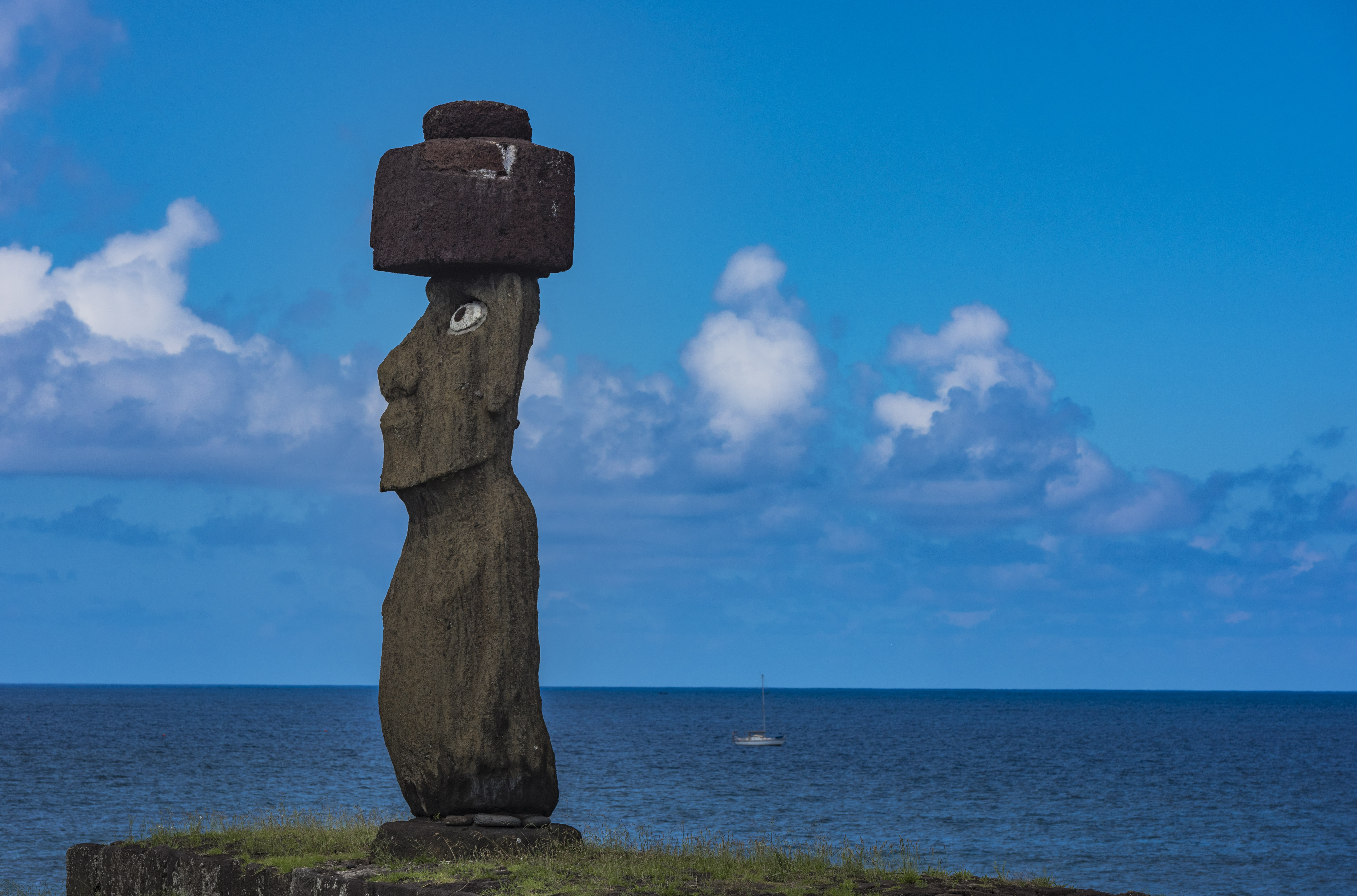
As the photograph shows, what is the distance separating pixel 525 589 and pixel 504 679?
2.94ft

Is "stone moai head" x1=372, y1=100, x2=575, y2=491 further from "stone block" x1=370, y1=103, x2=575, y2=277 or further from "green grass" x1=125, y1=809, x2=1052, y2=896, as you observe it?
"green grass" x1=125, y1=809, x2=1052, y2=896

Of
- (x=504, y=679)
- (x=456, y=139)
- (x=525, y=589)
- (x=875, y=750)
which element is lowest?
(x=875, y=750)

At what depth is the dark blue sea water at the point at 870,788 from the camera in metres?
34.2

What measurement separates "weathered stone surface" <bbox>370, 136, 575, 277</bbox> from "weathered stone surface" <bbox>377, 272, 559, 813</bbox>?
1.24 ft

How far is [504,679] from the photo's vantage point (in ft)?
42.2

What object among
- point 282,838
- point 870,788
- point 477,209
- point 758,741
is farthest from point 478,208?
point 758,741

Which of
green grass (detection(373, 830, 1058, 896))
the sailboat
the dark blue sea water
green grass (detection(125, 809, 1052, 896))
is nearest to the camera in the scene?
green grass (detection(373, 830, 1058, 896))

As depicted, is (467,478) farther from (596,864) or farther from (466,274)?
(596,864)

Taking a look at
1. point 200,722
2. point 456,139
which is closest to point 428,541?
point 456,139

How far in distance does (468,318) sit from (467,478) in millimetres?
1591

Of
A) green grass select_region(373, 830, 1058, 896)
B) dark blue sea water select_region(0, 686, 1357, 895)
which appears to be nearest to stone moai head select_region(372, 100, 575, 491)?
green grass select_region(373, 830, 1058, 896)

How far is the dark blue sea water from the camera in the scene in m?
34.2

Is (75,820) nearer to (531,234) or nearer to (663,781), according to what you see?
(663,781)

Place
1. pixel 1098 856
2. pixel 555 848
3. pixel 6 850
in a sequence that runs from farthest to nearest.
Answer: pixel 1098 856 < pixel 6 850 < pixel 555 848
